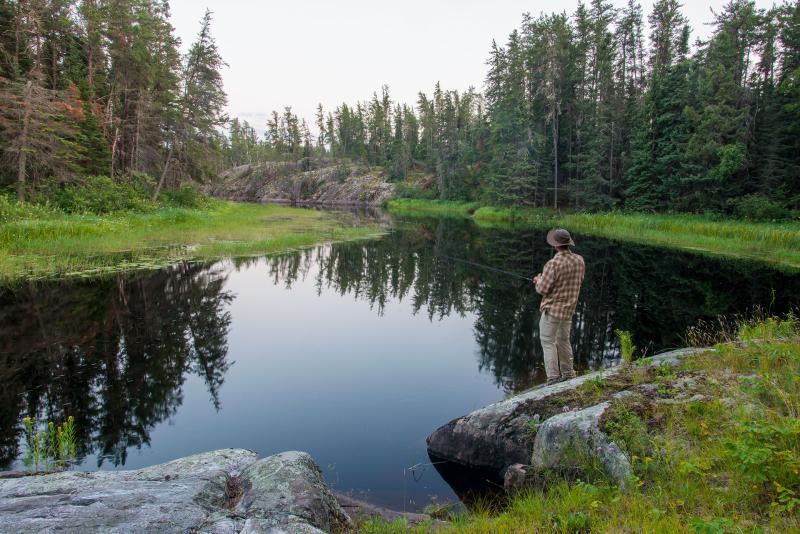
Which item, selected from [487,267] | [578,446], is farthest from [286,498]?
[487,267]

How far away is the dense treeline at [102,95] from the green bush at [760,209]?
133ft

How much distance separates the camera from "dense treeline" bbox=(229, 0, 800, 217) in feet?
107

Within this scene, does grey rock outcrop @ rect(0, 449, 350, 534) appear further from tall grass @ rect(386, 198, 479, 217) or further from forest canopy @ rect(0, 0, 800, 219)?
tall grass @ rect(386, 198, 479, 217)

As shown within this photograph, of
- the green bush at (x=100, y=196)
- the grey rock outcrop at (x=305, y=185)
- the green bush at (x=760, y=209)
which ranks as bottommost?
the green bush at (x=760, y=209)

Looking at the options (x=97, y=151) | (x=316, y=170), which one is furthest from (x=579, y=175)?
(x=316, y=170)

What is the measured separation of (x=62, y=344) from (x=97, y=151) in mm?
26421

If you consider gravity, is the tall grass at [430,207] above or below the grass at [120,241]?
above

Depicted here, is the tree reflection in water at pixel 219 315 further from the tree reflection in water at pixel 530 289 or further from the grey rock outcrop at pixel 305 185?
the grey rock outcrop at pixel 305 185

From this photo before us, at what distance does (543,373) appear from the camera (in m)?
8.72

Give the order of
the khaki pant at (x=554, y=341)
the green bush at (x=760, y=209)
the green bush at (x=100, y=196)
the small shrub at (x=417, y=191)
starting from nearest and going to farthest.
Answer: the khaki pant at (x=554, y=341) → the green bush at (x=100, y=196) → the green bush at (x=760, y=209) → the small shrub at (x=417, y=191)

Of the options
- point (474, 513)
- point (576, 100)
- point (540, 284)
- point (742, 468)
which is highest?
point (576, 100)

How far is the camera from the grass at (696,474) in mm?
3078

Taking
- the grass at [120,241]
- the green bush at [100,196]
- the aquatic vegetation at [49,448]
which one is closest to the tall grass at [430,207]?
the grass at [120,241]

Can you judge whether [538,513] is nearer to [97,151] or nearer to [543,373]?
[543,373]
